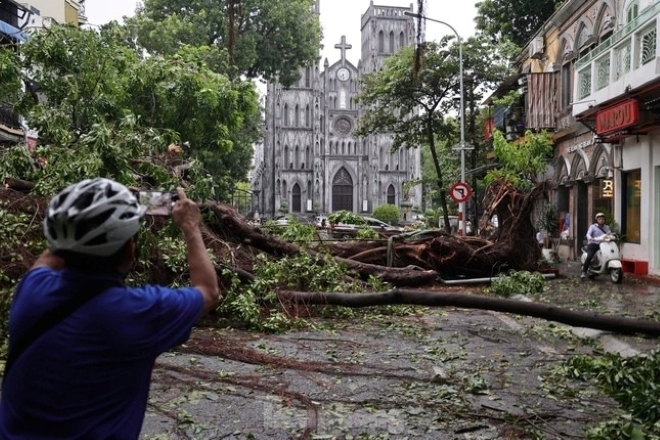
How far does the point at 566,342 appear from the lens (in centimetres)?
784

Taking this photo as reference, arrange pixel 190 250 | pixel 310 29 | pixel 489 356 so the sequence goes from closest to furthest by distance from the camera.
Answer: pixel 190 250 → pixel 489 356 → pixel 310 29

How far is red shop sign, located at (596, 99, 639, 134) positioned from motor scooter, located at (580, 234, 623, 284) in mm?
2736

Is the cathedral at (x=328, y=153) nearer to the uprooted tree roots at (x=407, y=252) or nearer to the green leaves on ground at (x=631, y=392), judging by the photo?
the uprooted tree roots at (x=407, y=252)

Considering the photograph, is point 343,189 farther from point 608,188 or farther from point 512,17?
point 608,188

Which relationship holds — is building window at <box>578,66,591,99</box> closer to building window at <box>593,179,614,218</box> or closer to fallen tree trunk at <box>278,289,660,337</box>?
building window at <box>593,179,614,218</box>

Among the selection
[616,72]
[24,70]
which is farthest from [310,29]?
[24,70]

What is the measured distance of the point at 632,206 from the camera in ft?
55.0

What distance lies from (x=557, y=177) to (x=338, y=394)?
19864 mm

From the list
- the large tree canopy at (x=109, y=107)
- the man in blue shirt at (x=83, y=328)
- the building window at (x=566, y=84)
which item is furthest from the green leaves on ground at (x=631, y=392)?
the building window at (x=566, y=84)

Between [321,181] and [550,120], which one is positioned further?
[321,181]

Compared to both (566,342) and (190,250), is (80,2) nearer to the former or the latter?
(566,342)

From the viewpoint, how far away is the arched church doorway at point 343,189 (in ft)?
260

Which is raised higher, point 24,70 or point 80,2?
point 80,2

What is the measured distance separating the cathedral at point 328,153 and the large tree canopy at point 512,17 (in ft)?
152
